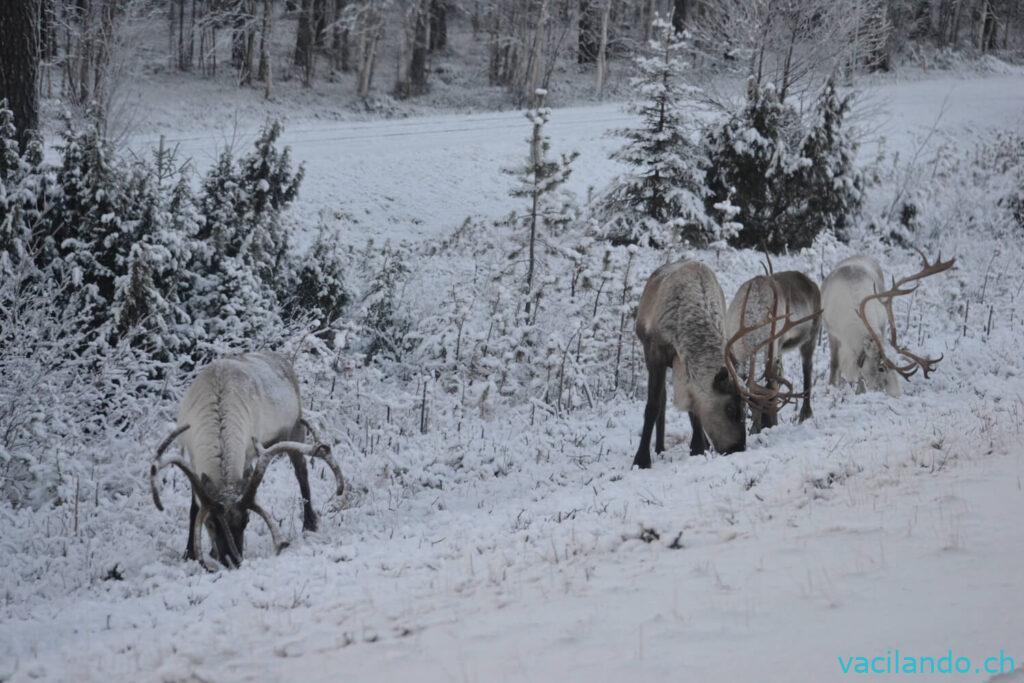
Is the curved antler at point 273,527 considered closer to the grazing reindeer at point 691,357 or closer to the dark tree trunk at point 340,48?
the grazing reindeer at point 691,357

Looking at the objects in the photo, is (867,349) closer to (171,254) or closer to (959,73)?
(171,254)

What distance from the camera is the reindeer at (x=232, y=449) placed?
268 inches

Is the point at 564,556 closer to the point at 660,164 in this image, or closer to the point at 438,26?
the point at 660,164

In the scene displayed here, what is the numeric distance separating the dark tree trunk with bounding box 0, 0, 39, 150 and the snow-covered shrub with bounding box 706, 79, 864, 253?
13.9 metres

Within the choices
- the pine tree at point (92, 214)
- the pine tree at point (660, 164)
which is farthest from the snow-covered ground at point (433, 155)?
the pine tree at point (92, 214)

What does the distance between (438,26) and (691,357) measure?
41762 millimetres

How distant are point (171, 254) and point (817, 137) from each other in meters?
15.1

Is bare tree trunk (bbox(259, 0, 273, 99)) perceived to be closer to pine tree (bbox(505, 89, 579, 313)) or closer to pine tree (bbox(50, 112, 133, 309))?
pine tree (bbox(505, 89, 579, 313))

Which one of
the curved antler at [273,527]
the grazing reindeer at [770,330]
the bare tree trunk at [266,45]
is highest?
the bare tree trunk at [266,45]

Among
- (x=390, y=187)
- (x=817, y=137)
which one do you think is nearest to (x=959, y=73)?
(x=817, y=137)

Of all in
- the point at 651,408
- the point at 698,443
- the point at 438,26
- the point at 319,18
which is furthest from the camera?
the point at 438,26

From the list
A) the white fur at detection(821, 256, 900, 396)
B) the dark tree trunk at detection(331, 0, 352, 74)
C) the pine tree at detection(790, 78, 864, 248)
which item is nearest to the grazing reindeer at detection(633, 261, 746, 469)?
the white fur at detection(821, 256, 900, 396)

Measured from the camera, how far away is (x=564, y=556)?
19.3 ft

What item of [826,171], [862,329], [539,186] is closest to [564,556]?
[862,329]
